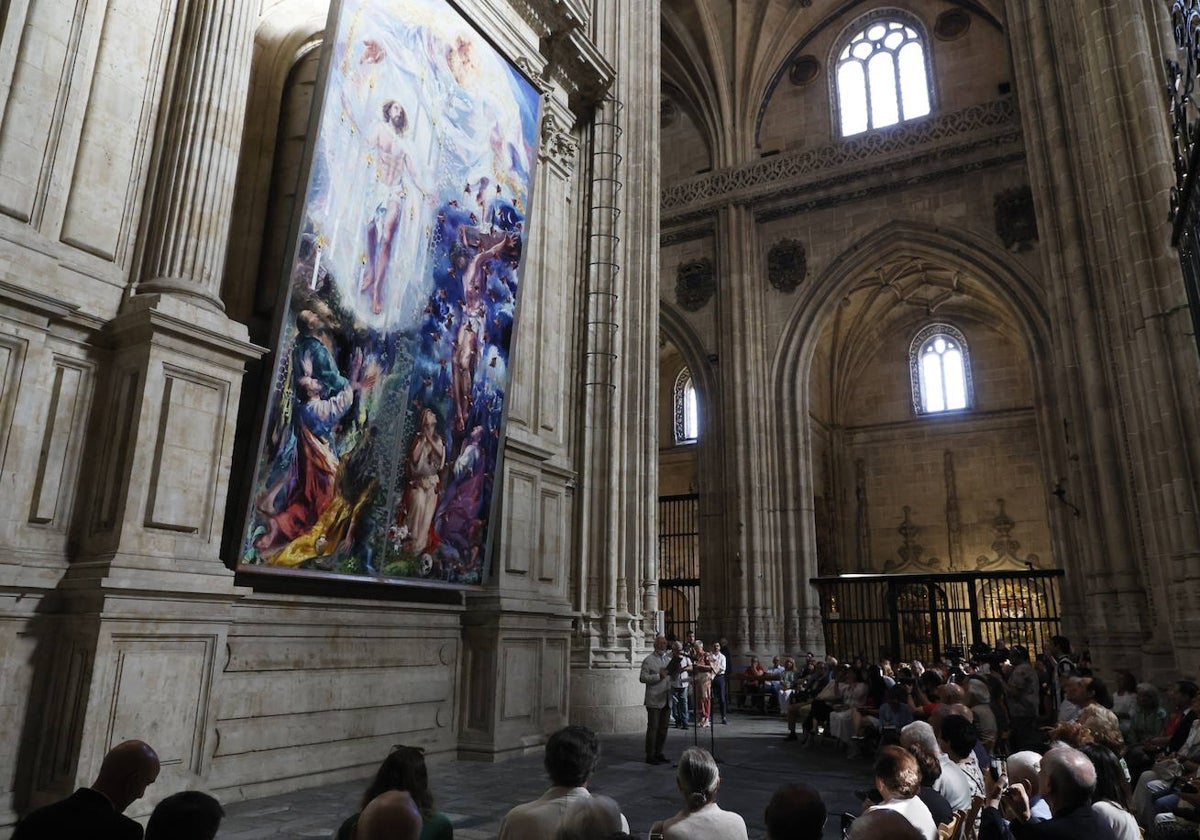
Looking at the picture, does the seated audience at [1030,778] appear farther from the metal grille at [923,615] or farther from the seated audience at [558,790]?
the metal grille at [923,615]

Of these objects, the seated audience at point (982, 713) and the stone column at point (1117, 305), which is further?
the stone column at point (1117, 305)

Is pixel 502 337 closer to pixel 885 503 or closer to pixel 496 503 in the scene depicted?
pixel 496 503

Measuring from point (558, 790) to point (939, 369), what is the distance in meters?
25.3

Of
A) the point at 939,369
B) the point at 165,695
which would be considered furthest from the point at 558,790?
the point at 939,369

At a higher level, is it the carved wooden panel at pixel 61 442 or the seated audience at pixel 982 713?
the carved wooden panel at pixel 61 442

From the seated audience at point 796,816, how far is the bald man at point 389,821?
89 cm

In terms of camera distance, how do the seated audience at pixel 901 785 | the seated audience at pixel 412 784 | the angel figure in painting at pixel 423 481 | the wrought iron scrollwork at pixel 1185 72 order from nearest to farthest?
the seated audience at pixel 412 784 → the seated audience at pixel 901 785 → the wrought iron scrollwork at pixel 1185 72 → the angel figure in painting at pixel 423 481

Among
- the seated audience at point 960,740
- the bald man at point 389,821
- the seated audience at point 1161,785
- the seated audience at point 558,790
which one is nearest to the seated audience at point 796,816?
the seated audience at point 558,790

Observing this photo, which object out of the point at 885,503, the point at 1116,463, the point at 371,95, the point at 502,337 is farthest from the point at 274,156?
the point at 885,503

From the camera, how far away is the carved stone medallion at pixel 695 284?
A: 20297mm

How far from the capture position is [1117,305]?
9.47 meters

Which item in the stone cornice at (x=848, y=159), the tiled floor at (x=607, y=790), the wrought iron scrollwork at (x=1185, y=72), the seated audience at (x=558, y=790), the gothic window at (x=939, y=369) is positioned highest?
the stone cornice at (x=848, y=159)

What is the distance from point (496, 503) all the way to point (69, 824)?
593 cm

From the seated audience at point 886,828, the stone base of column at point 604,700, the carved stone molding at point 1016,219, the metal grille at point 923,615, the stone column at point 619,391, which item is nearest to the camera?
the seated audience at point 886,828
